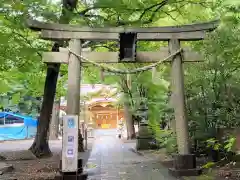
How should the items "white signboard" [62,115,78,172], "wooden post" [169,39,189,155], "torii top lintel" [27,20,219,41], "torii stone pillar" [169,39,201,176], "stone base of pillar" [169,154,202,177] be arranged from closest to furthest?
1. "white signboard" [62,115,78,172]
2. "stone base of pillar" [169,154,202,177]
3. "torii stone pillar" [169,39,201,176]
4. "torii top lintel" [27,20,219,41]
5. "wooden post" [169,39,189,155]

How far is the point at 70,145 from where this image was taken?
378 inches

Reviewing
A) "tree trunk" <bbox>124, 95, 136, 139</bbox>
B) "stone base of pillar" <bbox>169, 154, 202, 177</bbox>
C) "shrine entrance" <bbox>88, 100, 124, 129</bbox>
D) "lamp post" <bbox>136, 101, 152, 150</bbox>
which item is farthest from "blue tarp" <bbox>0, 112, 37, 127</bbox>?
"stone base of pillar" <bbox>169, 154, 202, 177</bbox>

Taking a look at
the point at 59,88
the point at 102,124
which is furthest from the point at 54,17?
the point at 102,124

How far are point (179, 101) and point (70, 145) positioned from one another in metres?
3.58

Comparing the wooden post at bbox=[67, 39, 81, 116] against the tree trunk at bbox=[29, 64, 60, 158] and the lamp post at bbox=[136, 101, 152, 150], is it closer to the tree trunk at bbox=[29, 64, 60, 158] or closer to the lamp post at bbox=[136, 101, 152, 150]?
the tree trunk at bbox=[29, 64, 60, 158]

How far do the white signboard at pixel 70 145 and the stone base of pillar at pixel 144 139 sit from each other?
416 inches

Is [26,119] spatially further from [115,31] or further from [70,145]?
[70,145]

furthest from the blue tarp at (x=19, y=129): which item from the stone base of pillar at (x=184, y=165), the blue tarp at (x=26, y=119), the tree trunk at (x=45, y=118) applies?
the stone base of pillar at (x=184, y=165)

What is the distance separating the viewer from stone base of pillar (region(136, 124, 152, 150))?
65.0 ft

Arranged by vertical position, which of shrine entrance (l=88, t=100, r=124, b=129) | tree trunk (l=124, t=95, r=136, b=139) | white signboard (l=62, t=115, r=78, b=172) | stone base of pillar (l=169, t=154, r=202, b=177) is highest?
shrine entrance (l=88, t=100, r=124, b=129)

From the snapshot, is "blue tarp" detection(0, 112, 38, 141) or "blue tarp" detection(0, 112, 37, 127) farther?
"blue tarp" detection(0, 112, 37, 127)

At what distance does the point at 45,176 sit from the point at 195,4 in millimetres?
9097

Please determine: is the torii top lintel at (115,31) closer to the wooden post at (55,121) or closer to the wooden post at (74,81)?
the wooden post at (74,81)

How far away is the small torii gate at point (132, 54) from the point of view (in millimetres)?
10383
